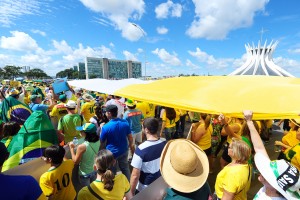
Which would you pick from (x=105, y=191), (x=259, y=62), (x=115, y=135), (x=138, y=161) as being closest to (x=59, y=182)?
(x=105, y=191)

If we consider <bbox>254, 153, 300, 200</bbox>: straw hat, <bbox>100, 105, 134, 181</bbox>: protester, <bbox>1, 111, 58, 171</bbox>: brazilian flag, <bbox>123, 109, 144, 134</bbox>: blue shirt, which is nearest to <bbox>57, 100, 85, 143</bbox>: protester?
<bbox>100, 105, 134, 181</bbox>: protester

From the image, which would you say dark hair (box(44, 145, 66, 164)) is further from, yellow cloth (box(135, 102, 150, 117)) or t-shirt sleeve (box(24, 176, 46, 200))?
yellow cloth (box(135, 102, 150, 117))

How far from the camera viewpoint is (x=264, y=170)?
5.58ft

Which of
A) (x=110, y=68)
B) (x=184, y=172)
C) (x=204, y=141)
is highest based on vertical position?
(x=110, y=68)

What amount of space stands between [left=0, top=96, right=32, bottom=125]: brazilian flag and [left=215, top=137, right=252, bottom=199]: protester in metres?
4.23

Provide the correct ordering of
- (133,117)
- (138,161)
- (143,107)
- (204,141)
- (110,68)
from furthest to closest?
(110,68) < (143,107) < (133,117) < (204,141) < (138,161)

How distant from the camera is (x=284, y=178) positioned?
1518 mm

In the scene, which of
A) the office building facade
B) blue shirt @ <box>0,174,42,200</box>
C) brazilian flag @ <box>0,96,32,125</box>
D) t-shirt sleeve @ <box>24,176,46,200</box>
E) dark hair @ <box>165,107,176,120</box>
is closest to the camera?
blue shirt @ <box>0,174,42,200</box>

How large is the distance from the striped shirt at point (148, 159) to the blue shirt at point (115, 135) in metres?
1.06

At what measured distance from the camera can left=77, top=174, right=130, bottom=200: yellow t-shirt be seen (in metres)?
2.04

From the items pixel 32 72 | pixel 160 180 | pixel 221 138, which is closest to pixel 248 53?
pixel 221 138

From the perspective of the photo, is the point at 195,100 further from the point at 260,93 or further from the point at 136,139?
the point at 136,139

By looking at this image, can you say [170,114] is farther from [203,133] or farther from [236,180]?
[236,180]

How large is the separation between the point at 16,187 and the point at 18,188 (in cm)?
2
